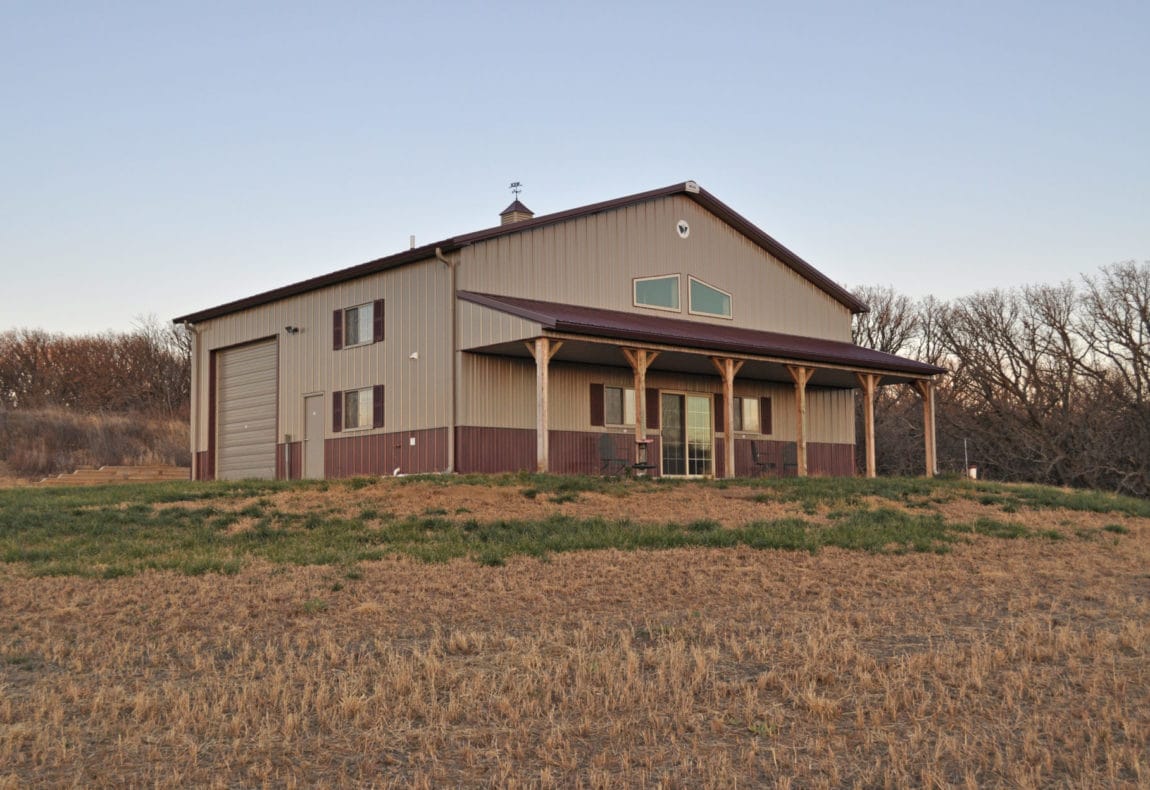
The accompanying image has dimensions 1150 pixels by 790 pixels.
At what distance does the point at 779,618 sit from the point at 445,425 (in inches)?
464

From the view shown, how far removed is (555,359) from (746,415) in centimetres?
568

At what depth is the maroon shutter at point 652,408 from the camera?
2406cm

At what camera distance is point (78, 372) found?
153 feet

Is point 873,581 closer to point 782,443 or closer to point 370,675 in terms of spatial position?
point 370,675

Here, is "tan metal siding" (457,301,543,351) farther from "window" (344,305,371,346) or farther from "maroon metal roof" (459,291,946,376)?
"window" (344,305,371,346)

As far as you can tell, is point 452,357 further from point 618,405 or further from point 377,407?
point 618,405

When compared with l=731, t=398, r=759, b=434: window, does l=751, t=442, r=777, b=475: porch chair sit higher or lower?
lower

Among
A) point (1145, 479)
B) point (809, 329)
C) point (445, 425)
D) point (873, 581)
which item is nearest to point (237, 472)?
point (445, 425)

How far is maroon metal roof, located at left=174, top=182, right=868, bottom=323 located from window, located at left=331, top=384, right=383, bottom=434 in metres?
2.28

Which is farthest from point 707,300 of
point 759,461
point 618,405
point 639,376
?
point 639,376

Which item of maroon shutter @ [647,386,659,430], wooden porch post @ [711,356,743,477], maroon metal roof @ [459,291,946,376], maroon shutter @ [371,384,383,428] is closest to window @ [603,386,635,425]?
maroon shutter @ [647,386,659,430]

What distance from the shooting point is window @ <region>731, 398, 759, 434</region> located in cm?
2570

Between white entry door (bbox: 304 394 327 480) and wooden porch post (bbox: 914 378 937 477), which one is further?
wooden porch post (bbox: 914 378 937 477)

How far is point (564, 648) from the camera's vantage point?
866 cm
